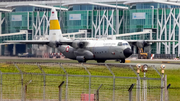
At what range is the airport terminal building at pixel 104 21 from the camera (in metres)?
92.8

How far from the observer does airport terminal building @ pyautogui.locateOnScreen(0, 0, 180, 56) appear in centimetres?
9275

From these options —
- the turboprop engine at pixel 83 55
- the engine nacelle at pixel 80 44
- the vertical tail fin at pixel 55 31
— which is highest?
the vertical tail fin at pixel 55 31

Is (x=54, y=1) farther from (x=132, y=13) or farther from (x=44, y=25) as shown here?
(x=132, y=13)

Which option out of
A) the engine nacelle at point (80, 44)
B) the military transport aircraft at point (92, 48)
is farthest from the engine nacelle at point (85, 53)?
the engine nacelle at point (80, 44)

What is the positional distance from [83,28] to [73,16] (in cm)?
418

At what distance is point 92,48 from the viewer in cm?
5303

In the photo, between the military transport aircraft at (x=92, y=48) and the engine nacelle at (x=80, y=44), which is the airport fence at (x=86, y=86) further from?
the engine nacelle at (x=80, y=44)

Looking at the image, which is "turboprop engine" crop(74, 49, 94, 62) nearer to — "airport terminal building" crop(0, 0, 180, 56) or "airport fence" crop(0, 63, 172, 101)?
"airport fence" crop(0, 63, 172, 101)

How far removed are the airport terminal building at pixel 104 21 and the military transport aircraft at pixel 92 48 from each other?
26.9 m

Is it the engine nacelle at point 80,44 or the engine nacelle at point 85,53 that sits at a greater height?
the engine nacelle at point 80,44

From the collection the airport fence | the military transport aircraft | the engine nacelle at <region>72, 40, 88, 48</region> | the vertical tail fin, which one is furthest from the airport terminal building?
the airport fence

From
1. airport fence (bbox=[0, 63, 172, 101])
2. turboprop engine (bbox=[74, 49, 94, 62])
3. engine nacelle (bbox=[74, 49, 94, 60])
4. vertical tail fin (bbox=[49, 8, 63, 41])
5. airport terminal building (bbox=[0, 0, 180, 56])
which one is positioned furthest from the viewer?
airport terminal building (bbox=[0, 0, 180, 56])

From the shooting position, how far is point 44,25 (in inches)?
4166

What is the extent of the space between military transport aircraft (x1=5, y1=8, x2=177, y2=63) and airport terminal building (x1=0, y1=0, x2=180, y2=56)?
26.9 meters
